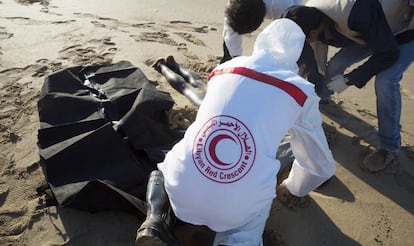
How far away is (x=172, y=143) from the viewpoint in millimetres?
2113

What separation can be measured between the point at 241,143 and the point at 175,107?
4.35ft

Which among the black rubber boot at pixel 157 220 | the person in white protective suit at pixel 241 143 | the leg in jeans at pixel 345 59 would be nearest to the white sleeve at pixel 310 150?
the person in white protective suit at pixel 241 143

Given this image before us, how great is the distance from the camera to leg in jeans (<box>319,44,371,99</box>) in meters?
2.36

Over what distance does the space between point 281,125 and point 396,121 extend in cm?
112

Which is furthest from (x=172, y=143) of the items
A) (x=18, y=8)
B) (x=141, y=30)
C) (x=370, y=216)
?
(x=18, y=8)

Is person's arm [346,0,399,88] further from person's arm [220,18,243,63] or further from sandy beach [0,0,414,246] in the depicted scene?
person's arm [220,18,243,63]

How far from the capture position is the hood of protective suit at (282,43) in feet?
4.67

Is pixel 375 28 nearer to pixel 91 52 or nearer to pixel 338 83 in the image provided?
pixel 338 83

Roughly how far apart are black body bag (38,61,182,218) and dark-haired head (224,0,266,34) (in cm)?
58

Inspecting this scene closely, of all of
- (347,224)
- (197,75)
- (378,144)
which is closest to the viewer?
(347,224)

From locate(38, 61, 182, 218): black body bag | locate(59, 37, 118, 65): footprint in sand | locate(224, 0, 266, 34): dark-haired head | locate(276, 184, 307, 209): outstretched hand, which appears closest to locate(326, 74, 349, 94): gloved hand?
locate(224, 0, 266, 34): dark-haired head

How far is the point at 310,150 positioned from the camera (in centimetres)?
148

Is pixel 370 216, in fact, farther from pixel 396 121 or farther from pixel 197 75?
pixel 197 75

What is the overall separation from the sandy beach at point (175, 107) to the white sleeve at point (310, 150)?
299mm
